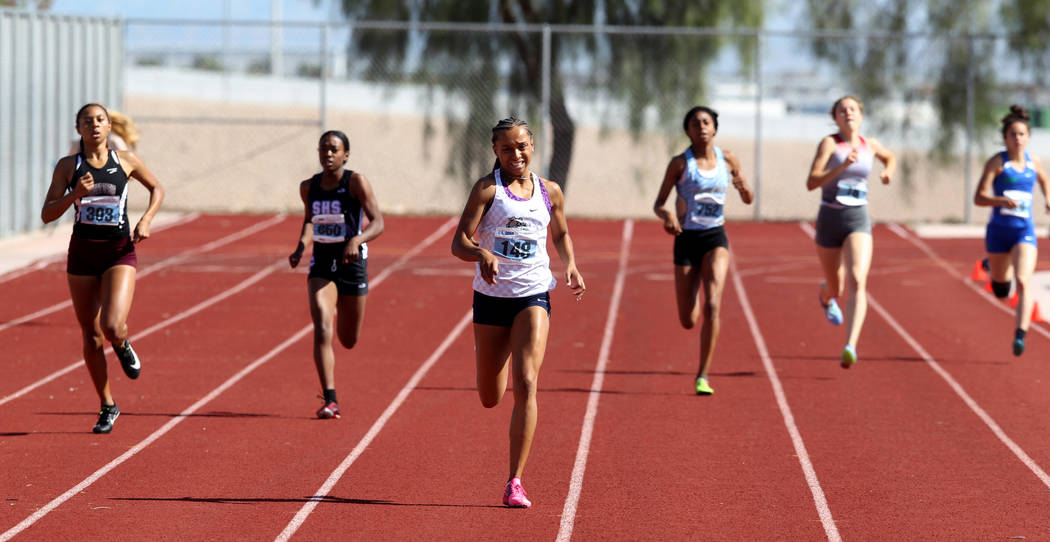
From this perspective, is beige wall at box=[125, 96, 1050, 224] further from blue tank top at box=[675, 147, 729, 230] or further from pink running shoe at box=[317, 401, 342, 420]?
pink running shoe at box=[317, 401, 342, 420]

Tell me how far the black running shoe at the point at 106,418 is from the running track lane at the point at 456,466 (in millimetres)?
1579

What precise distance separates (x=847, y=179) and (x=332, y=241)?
148 inches

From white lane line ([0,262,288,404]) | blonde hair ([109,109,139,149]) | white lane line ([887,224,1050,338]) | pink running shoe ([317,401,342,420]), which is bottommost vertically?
white lane line ([0,262,288,404])

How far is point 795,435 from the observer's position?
893 cm

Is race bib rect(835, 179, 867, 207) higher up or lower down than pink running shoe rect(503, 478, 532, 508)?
higher up

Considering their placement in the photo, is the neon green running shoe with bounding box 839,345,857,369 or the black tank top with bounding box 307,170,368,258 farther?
the neon green running shoe with bounding box 839,345,857,369

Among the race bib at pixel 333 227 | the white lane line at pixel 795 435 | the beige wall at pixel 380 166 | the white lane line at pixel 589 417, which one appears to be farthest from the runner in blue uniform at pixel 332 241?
the beige wall at pixel 380 166

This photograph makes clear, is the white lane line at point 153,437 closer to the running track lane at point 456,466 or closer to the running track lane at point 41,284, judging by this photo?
the running track lane at point 456,466

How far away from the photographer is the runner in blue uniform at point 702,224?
10211 millimetres

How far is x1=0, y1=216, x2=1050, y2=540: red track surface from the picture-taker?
6.89 metres

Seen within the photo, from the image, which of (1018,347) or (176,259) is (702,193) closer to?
(1018,347)

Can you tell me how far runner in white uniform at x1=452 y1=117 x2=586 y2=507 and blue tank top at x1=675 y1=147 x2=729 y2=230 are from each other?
132 inches

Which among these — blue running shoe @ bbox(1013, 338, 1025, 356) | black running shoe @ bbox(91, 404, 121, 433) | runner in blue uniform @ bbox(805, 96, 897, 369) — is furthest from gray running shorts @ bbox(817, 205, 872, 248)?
black running shoe @ bbox(91, 404, 121, 433)

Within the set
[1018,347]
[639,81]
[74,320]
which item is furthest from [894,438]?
[639,81]
